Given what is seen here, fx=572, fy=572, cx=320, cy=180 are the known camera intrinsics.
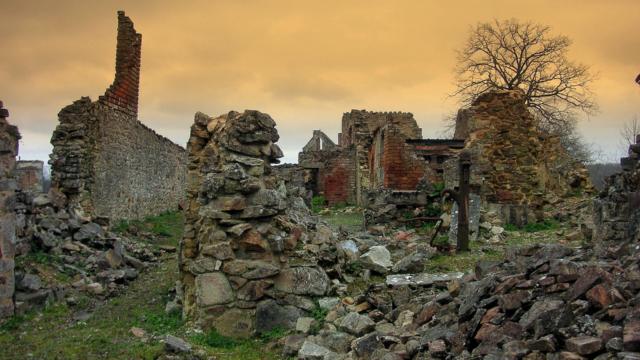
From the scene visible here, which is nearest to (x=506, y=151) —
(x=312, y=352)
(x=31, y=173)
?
(x=312, y=352)

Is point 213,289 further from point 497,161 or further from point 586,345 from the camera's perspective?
point 497,161

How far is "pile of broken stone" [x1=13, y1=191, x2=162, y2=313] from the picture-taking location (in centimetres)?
862

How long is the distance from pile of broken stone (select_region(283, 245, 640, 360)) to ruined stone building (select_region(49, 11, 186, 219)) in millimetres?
9367

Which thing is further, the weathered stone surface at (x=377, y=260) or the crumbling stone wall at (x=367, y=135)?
the crumbling stone wall at (x=367, y=135)

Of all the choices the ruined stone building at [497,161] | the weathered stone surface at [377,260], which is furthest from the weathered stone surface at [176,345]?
the ruined stone building at [497,161]

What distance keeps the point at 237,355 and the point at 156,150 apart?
14962 mm

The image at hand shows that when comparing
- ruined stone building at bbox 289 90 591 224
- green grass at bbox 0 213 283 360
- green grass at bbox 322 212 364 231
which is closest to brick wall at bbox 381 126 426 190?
ruined stone building at bbox 289 90 591 224

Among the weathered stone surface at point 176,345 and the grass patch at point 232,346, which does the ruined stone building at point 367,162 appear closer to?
the grass patch at point 232,346

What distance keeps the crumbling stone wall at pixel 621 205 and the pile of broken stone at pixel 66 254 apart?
287 inches

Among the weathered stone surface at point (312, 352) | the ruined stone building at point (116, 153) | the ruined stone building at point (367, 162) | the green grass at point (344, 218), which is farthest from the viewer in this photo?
the ruined stone building at point (367, 162)

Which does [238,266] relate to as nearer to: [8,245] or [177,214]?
[8,245]

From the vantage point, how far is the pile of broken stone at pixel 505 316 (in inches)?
154

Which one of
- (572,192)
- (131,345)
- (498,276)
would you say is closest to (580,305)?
(498,276)

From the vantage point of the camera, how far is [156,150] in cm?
2005
